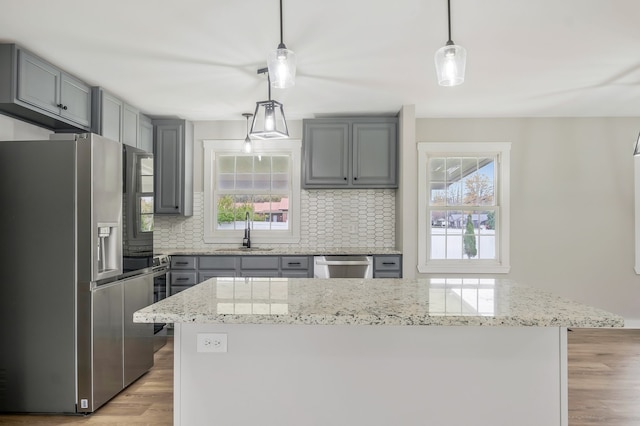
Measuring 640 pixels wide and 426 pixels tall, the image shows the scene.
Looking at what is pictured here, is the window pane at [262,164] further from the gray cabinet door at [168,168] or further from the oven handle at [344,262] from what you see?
the oven handle at [344,262]

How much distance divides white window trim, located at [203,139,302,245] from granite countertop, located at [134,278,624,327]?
2.90 m

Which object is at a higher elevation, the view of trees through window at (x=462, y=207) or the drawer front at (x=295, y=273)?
the view of trees through window at (x=462, y=207)

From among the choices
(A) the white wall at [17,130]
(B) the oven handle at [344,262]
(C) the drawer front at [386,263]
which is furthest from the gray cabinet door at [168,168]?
(C) the drawer front at [386,263]

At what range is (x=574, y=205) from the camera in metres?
4.73

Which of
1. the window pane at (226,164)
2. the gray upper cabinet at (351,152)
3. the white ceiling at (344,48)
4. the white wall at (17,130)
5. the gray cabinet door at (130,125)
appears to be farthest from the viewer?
the window pane at (226,164)

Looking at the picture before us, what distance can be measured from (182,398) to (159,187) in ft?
11.5

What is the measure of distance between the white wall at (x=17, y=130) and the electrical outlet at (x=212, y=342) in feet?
8.63

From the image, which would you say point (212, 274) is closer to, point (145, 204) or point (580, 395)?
point (145, 204)

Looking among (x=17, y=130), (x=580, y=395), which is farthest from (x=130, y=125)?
(x=580, y=395)

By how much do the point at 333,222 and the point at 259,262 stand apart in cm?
107

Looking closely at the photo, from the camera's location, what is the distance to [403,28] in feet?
8.45

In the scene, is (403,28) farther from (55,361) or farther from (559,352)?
(55,361)

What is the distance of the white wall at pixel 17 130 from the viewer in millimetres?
3080

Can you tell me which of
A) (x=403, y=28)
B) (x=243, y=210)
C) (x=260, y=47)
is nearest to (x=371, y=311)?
(x=403, y=28)
